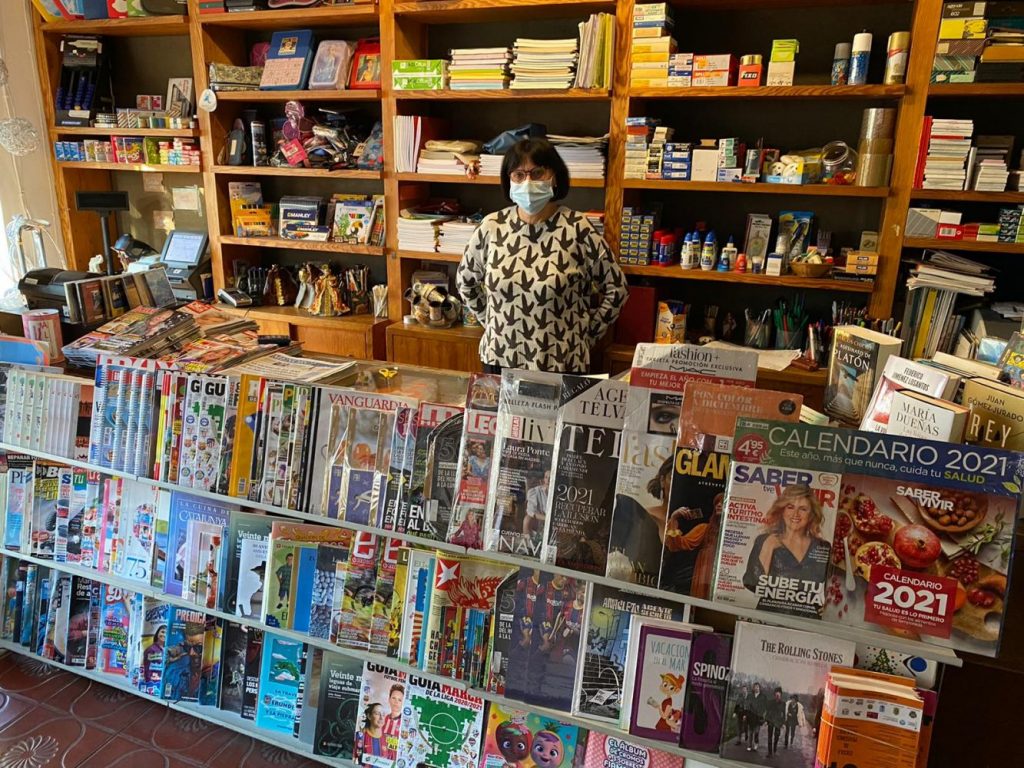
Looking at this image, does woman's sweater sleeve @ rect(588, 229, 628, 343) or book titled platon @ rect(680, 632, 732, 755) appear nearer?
book titled platon @ rect(680, 632, 732, 755)

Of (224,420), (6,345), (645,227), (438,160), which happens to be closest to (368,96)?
(438,160)

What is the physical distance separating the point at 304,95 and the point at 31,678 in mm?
2882

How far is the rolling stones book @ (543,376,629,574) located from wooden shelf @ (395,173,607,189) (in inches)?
81.4

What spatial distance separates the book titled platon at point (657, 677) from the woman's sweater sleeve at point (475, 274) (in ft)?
5.32

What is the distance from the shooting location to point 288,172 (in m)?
3.97

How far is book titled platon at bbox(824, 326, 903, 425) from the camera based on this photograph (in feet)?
5.25

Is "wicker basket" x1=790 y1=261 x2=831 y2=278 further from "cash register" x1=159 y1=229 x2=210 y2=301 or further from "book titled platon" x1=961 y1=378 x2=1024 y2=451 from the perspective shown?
"cash register" x1=159 y1=229 x2=210 y2=301

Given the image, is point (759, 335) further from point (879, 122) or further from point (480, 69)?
point (480, 69)

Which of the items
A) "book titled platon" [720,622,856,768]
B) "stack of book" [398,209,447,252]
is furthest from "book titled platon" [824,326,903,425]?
"stack of book" [398,209,447,252]

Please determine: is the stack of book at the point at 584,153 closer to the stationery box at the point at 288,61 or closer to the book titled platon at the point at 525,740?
the stationery box at the point at 288,61

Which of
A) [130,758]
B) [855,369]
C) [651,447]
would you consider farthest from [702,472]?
[130,758]

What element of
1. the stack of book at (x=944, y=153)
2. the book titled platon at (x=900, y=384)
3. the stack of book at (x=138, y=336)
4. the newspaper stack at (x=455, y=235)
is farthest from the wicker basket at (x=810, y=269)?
the stack of book at (x=138, y=336)

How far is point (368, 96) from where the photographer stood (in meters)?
3.71

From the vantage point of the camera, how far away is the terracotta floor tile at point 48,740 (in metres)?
2.09
